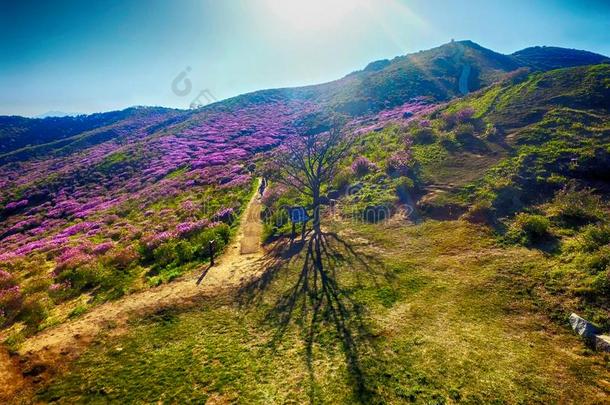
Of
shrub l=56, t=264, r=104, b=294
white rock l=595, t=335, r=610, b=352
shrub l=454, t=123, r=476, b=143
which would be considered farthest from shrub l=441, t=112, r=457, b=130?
shrub l=56, t=264, r=104, b=294

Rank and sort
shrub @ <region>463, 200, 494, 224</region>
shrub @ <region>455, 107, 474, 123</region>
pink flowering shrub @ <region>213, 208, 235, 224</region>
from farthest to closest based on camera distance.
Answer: shrub @ <region>455, 107, 474, 123</region>, pink flowering shrub @ <region>213, 208, 235, 224</region>, shrub @ <region>463, 200, 494, 224</region>

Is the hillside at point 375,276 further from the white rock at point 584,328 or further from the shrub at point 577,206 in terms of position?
the white rock at point 584,328

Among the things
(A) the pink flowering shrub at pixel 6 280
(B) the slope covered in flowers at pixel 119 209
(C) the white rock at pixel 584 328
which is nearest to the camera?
(C) the white rock at pixel 584 328

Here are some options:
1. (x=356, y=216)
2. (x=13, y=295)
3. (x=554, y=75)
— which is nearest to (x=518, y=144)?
(x=356, y=216)

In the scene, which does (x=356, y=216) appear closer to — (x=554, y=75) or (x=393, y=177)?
(x=393, y=177)

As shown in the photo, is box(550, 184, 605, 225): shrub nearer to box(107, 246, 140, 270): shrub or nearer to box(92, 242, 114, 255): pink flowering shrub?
box(107, 246, 140, 270): shrub

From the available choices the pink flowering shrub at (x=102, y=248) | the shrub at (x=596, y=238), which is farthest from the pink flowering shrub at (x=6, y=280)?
the shrub at (x=596, y=238)
